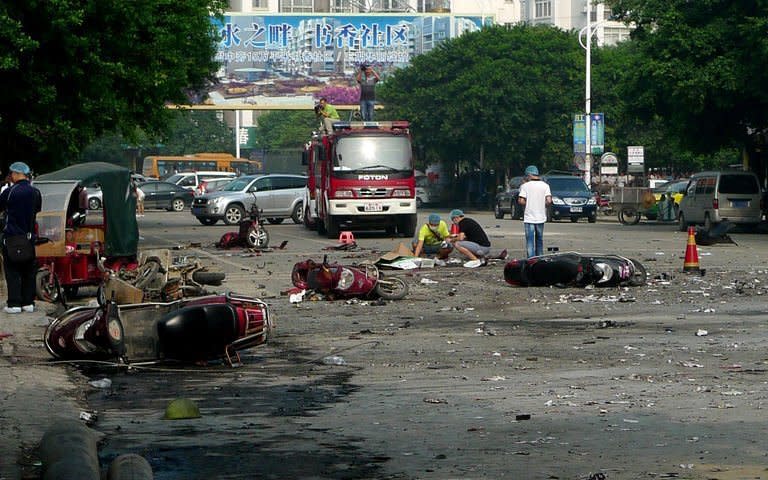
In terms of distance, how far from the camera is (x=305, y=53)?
87.7 metres

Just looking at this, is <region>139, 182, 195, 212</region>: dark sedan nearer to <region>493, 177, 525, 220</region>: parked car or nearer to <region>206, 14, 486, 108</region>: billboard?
<region>206, 14, 486, 108</region>: billboard

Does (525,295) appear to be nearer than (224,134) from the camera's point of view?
Yes

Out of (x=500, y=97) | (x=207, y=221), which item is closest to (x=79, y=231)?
(x=207, y=221)

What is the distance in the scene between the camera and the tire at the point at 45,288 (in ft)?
62.9

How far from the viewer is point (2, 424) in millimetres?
9250

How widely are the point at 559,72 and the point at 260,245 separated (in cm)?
4976

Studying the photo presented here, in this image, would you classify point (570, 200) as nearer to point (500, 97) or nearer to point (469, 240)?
point (500, 97)

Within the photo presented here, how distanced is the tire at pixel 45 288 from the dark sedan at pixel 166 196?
2012 inches

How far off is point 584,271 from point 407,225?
1726 cm

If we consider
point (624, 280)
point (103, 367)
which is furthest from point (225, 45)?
point (103, 367)

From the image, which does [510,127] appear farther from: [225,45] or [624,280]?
[624,280]

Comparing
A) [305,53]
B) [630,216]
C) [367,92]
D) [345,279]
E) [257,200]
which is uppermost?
[305,53]

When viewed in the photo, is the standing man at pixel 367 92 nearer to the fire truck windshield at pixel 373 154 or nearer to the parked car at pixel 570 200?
the fire truck windshield at pixel 373 154

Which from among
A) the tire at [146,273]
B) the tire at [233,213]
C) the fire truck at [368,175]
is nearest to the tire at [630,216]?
the tire at [233,213]
